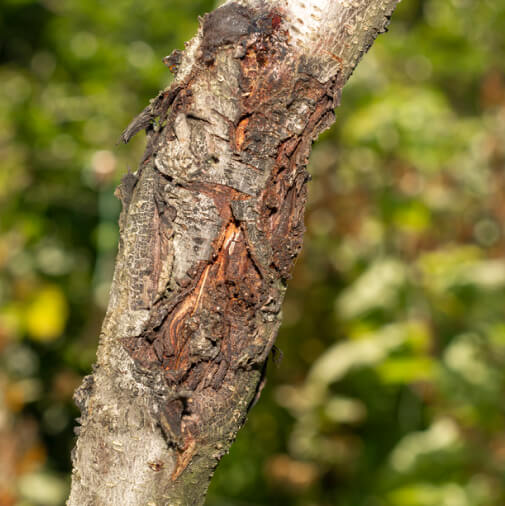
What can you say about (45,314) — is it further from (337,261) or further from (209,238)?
(209,238)

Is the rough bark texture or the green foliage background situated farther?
the green foliage background

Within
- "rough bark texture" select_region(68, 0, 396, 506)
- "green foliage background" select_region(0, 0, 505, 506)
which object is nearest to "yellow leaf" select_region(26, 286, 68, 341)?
"green foliage background" select_region(0, 0, 505, 506)

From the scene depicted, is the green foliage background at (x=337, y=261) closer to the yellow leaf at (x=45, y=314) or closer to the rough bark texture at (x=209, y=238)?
the yellow leaf at (x=45, y=314)

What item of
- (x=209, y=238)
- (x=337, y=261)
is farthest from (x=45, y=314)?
(x=209, y=238)

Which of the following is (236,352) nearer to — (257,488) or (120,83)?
(120,83)

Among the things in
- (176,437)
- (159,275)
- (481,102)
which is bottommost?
(176,437)

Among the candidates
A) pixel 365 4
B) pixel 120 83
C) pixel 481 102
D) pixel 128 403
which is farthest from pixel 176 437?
pixel 481 102

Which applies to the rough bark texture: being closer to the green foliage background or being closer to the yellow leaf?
the green foliage background
